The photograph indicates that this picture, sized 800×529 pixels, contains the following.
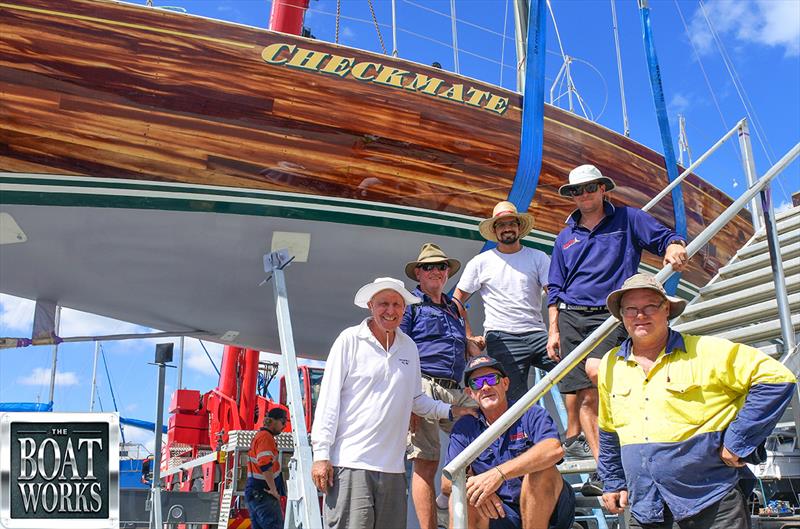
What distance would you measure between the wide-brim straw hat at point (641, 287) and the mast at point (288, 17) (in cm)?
445

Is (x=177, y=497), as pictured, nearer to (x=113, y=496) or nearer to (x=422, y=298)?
(x=422, y=298)

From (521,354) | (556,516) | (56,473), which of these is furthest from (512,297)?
(56,473)

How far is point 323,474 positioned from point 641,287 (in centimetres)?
120

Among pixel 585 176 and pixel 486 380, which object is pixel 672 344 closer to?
pixel 486 380

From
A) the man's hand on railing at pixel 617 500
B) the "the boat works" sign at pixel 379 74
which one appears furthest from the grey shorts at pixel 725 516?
the "the boat works" sign at pixel 379 74

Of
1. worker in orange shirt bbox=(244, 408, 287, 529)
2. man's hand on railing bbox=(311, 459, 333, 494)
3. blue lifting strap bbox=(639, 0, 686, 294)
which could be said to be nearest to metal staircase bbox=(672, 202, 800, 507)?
blue lifting strap bbox=(639, 0, 686, 294)

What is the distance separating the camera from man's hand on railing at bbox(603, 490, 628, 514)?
7.39 feet

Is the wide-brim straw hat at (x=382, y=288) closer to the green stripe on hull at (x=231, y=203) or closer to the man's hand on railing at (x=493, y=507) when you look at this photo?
the man's hand on railing at (x=493, y=507)

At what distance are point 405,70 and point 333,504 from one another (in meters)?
2.64

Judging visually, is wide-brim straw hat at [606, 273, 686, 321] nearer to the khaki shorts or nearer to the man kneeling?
the man kneeling

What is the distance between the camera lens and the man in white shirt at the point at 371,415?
2.54m

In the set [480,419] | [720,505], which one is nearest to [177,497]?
[480,419]

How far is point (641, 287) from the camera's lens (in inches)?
88.4

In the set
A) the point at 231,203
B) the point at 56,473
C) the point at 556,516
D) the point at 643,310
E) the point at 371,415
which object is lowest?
the point at 556,516
